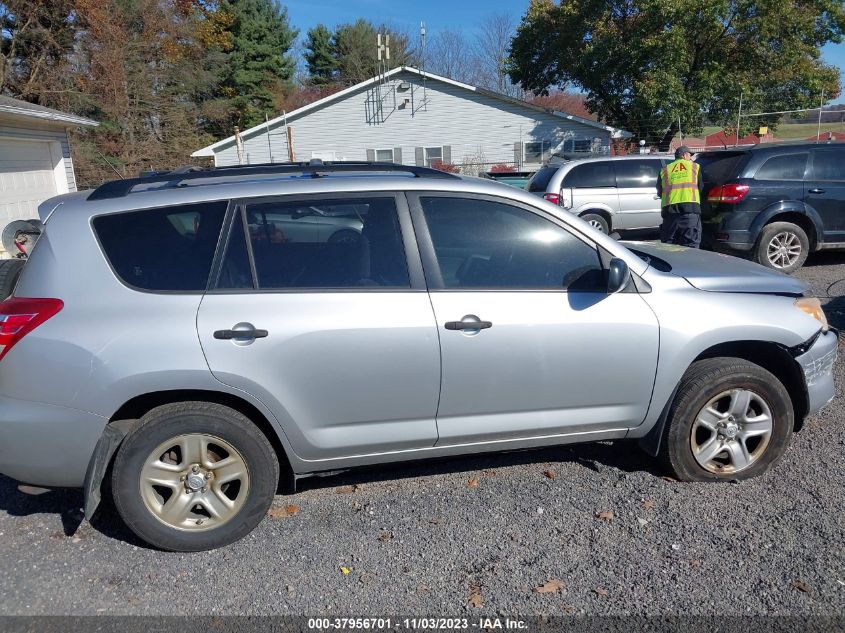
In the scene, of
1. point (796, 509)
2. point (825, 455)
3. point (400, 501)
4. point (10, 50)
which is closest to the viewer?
point (796, 509)

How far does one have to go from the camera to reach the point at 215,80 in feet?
126

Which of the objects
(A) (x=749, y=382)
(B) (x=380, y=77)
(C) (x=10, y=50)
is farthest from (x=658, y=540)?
(C) (x=10, y=50)

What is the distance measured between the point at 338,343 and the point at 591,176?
32.3ft

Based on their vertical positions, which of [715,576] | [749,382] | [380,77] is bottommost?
[715,576]

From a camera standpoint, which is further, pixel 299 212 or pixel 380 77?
pixel 380 77

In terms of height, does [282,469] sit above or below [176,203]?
below

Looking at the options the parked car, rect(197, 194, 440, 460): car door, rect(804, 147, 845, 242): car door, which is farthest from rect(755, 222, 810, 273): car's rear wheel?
rect(197, 194, 440, 460): car door

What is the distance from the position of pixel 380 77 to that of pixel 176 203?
2860cm

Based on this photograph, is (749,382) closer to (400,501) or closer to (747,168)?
(400,501)

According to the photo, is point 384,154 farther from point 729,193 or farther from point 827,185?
point 827,185

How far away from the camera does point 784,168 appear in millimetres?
8742

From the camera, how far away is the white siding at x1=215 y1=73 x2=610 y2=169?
3056 cm

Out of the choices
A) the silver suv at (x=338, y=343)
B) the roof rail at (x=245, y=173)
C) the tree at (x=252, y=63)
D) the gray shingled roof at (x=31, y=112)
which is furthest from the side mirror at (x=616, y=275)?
the tree at (x=252, y=63)

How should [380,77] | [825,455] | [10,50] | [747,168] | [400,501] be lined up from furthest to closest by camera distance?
[380,77] → [10,50] → [747,168] → [825,455] → [400,501]
